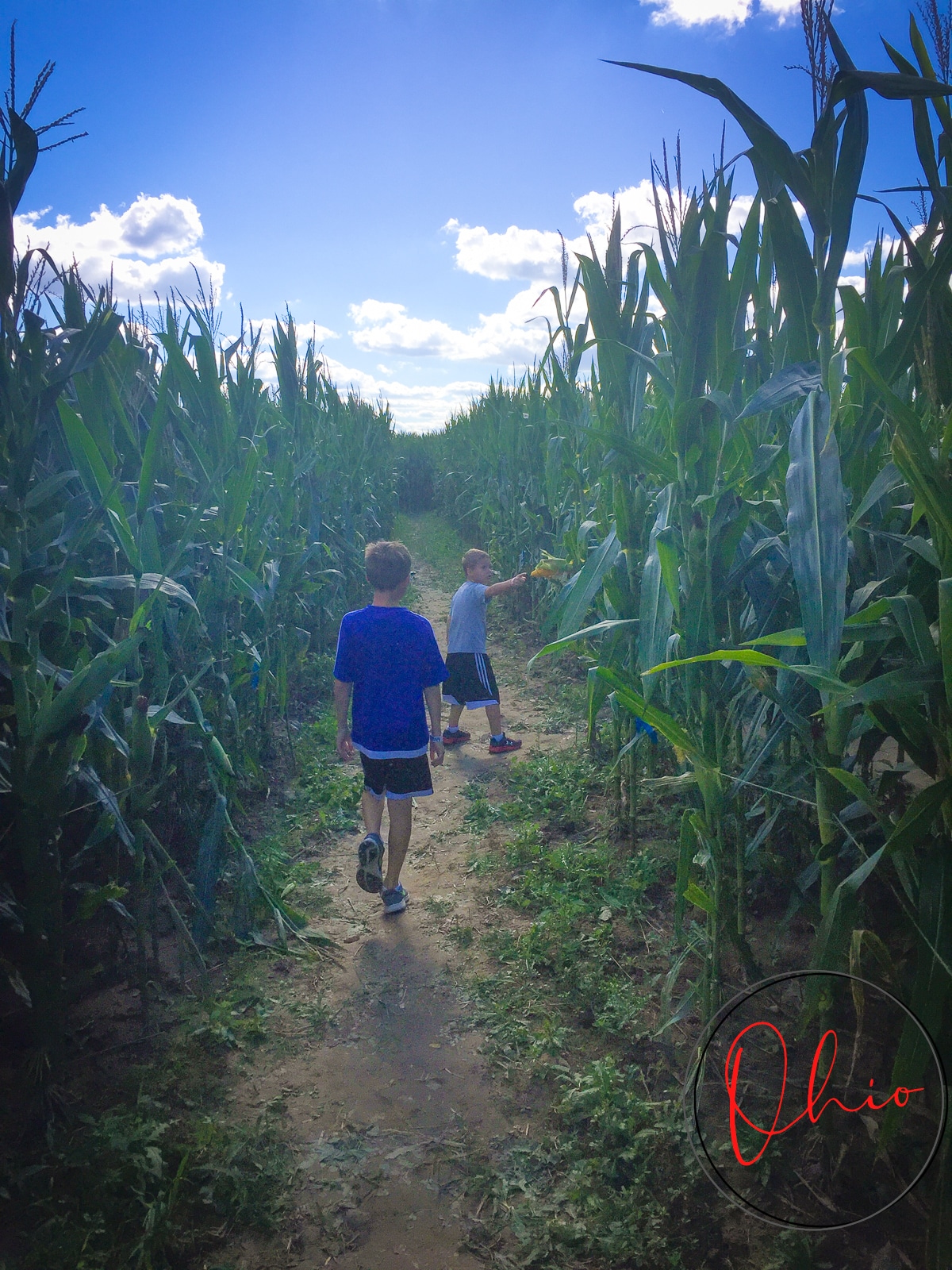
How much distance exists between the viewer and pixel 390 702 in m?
3.02

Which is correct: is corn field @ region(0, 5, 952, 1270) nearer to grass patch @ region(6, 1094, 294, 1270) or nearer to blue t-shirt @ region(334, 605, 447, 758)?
grass patch @ region(6, 1094, 294, 1270)

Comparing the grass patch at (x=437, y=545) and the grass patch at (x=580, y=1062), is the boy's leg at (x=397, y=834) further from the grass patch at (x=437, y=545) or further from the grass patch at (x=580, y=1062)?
the grass patch at (x=437, y=545)

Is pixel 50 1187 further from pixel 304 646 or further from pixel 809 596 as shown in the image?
pixel 304 646

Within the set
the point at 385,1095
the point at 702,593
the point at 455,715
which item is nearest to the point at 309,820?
the point at 455,715

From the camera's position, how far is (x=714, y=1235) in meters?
1.60

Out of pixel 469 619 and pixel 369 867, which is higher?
pixel 469 619

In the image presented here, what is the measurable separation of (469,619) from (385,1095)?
2920 millimetres

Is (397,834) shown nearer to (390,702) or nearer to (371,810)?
(371,810)

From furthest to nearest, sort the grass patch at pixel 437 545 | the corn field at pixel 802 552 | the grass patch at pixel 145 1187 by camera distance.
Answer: the grass patch at pixel 437 545 → the grass patch at pixel 145 1187 → the corn field at pixel 802 552

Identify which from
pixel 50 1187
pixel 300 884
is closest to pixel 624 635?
pixel 300 884

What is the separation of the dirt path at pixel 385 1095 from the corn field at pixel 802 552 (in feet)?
2.32

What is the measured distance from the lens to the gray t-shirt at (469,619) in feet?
15.1

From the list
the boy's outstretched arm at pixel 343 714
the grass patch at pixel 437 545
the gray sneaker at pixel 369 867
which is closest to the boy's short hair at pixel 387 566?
the boy's outstretched arm at pixel 343 714

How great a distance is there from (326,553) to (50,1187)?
480 cm
